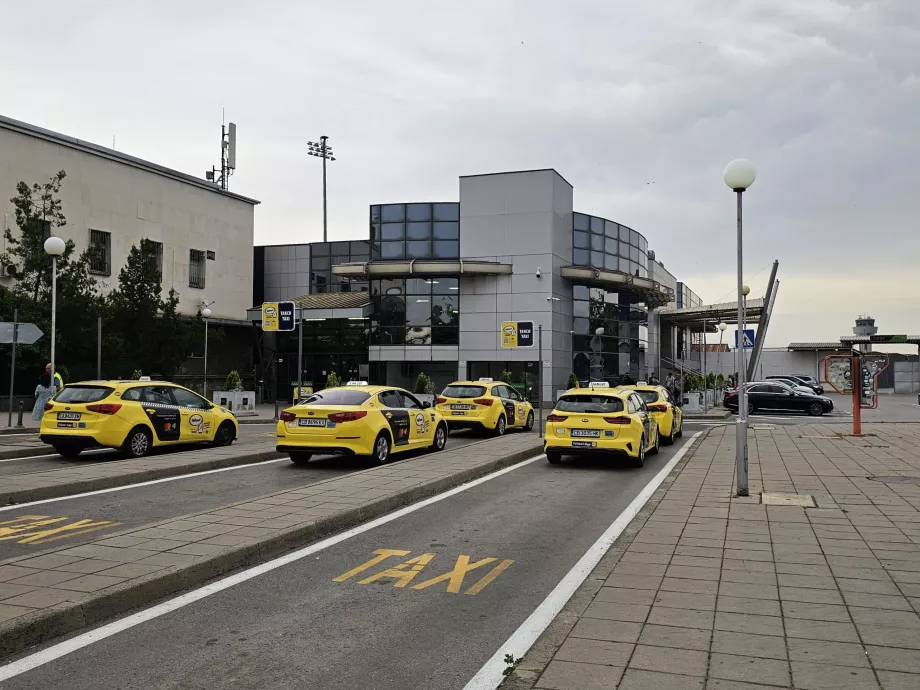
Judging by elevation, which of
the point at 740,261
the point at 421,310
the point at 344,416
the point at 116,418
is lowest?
the point at 116,418

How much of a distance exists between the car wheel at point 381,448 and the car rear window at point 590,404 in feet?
10.6

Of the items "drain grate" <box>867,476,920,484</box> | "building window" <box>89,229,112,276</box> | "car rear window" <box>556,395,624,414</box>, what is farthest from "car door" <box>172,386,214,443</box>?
"building window" <box>89,229,112,276</box>

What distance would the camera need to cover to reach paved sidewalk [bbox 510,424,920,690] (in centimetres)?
438

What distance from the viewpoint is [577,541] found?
823 cm

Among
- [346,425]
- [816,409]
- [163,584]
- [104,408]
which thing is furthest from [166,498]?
[816,409]

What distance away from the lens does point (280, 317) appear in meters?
28.6

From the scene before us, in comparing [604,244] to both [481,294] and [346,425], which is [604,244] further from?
[346,425]

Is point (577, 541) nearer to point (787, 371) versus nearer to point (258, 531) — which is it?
point (258, 531)

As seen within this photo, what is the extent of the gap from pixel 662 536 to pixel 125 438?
10471 mm

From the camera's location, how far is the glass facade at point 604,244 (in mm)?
42312

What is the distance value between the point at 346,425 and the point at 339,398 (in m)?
0.74

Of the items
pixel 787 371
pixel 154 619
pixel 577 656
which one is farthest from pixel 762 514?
pixel 787 371

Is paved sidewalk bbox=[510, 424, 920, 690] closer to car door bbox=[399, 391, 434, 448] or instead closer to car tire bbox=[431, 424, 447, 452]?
car door bbox=[399, 391, 434, 448]

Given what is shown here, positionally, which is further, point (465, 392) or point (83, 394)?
point (465, 392)
